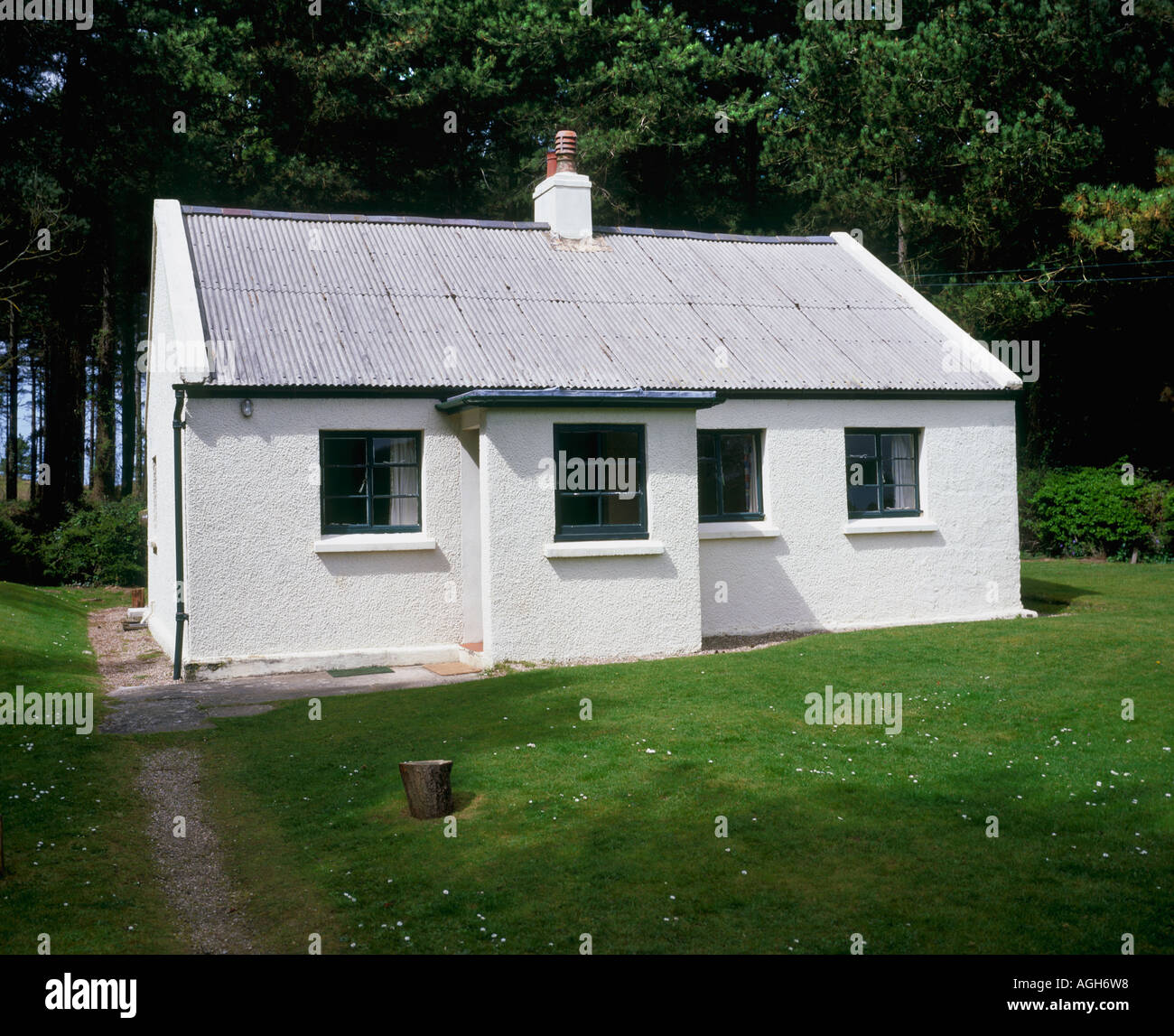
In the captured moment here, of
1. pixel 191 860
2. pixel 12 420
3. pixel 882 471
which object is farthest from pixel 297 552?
pixel 12 420

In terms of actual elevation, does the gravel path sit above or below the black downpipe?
below

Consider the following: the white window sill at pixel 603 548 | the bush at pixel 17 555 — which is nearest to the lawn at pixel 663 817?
the white window sill at pixel 603 548

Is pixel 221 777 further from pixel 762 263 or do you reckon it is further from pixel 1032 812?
pixel 762 263

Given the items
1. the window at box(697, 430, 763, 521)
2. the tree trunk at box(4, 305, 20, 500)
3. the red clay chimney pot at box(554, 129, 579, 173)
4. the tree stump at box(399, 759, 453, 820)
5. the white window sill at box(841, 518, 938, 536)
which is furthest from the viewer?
the tree trunk at box(4, 305, 20, 500)

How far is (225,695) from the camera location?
12.5 metres

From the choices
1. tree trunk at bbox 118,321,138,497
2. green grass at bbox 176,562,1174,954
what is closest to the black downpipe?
green grass at bbox 176,562,1174,954

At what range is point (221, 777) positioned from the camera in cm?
912

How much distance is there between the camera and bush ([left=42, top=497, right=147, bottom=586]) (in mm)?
25688

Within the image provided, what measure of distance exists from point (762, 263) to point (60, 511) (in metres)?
18.7

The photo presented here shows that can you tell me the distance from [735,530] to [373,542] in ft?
16.3

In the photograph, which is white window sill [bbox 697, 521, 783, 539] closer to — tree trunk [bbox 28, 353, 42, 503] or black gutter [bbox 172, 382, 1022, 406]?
black gutter [bbox 172, 382, 1022, 406]

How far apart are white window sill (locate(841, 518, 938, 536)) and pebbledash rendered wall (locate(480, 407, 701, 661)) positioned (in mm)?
3089

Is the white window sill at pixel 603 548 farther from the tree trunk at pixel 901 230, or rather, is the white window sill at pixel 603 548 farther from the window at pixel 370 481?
the tree trunk at pixel 901 230
